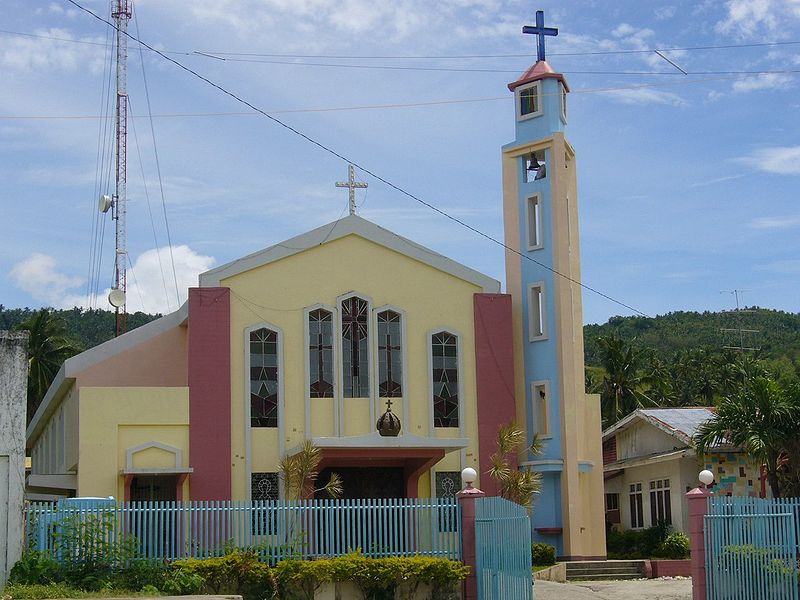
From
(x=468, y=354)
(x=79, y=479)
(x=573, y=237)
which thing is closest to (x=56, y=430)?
(x=79, y=479)

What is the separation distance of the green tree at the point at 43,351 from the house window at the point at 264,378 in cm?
2962

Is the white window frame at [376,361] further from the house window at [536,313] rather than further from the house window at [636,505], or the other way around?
the house window at [636,505]

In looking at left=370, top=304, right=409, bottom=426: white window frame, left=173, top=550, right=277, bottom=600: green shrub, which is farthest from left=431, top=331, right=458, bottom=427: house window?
left=173, top=550, right=277, bottom=600: green shrub

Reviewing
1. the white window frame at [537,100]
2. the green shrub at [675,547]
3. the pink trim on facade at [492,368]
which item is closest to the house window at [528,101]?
the white window frame at [537,100]

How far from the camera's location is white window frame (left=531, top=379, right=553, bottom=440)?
3145 cm

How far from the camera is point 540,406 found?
3184 centimetres

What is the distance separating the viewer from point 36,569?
19672mm

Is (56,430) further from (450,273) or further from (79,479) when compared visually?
(450,273)

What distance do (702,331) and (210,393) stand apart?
59.2 m

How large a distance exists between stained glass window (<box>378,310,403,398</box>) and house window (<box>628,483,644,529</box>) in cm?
1029

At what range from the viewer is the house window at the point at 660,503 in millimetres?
34397

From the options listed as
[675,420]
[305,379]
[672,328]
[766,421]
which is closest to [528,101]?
[305,379]

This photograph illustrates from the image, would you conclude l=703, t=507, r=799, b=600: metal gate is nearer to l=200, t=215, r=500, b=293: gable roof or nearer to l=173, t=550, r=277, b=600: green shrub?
l=173, t=550, r=277, b=600: green shrub

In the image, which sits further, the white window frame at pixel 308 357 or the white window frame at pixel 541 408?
the white window frame at pixel 541 408
